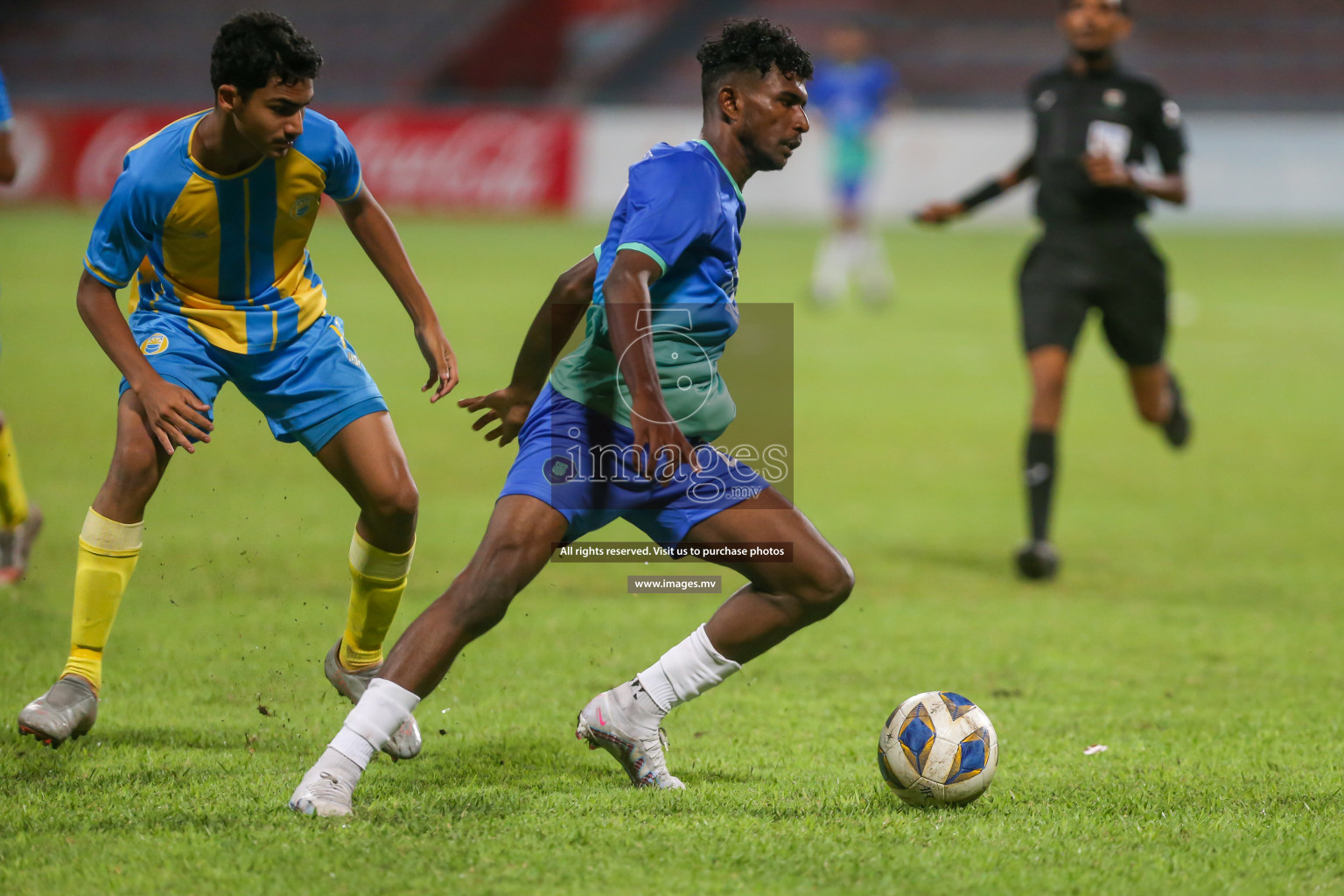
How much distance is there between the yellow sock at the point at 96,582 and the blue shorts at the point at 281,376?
397mm

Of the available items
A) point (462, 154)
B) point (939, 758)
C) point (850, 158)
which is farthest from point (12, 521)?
point (462, 154)

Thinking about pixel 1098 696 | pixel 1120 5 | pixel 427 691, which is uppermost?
pixel 1120 5

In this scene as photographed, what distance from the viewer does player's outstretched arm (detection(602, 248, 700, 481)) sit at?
3.37 meters

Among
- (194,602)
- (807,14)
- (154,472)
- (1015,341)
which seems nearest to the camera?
(154,472)

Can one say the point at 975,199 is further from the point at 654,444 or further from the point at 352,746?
the point at 352,746

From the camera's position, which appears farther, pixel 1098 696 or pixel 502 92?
pixel 502 92

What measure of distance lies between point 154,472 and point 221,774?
0.87 m

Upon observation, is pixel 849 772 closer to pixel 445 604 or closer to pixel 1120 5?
pixel 445 604

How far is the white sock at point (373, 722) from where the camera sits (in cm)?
341

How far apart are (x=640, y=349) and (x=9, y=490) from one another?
11.5ft

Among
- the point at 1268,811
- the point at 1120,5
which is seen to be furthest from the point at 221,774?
the point at 1120,5

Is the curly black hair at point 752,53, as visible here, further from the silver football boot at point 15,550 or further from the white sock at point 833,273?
the white sock at point 833,273

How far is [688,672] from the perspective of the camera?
12.6 feet

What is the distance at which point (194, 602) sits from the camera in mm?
5871
